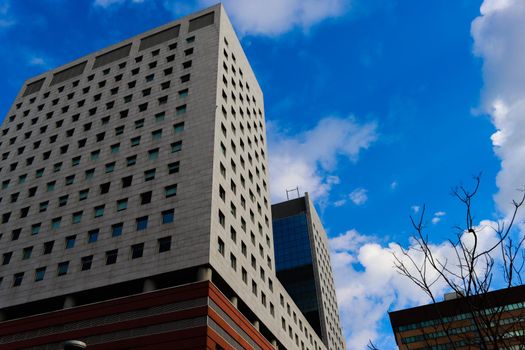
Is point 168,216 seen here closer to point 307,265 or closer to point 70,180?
point 70,180

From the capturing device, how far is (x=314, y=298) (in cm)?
8788

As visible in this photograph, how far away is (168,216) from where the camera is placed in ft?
116

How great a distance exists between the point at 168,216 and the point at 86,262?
7764mm

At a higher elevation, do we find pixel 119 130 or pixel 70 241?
pixel 119 130

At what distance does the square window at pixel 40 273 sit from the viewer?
119ft

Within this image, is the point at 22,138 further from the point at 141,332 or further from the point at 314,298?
the point at 314,298

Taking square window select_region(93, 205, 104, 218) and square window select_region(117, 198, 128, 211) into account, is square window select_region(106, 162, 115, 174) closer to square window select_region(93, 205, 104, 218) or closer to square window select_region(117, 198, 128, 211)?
square window select_region(93, 205, 104, 218)

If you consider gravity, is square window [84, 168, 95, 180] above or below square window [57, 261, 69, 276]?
above

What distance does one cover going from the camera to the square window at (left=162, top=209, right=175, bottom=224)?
34987 millimetres

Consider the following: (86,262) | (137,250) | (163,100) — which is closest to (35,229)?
(86,262)

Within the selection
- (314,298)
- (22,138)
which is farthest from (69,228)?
(314,298)

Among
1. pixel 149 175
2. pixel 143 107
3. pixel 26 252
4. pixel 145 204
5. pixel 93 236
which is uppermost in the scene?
pixel 143 107

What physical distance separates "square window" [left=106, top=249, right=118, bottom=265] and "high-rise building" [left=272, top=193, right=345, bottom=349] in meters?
55.3

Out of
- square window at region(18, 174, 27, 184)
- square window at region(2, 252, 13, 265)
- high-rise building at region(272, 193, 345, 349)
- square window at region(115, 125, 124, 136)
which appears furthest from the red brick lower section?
high-rise building at region(272, 193, 345, 349)
